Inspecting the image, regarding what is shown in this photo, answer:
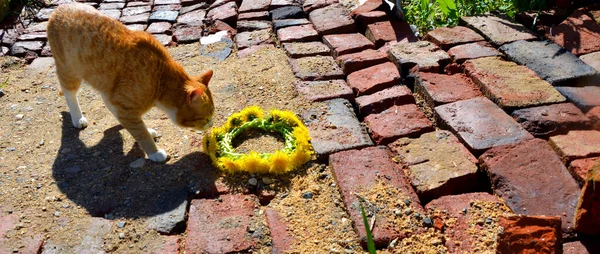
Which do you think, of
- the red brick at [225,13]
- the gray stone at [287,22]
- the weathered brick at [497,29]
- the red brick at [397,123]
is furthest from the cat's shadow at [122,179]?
the weathered brick at [497,29]

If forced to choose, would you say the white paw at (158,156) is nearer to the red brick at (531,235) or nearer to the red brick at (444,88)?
the red brick at (444,88)

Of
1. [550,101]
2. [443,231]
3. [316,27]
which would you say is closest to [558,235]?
[443,231]

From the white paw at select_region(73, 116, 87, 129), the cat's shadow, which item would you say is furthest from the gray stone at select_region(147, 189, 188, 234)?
the white paw at select_region(73, 116, 87, 129)

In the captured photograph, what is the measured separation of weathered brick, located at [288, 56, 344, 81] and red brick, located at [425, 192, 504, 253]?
1.62 m

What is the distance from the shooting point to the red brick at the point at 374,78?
13.0 ft

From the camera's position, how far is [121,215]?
3.07 meters

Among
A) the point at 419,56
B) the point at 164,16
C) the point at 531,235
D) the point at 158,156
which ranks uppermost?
the point at 531,235

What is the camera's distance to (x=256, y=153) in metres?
3.36

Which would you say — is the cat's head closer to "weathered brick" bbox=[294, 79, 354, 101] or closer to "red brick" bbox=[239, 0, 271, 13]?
"weathered brick" bbox=[294, 79, 354, 101]

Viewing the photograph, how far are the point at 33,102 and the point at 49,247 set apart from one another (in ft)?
6.14

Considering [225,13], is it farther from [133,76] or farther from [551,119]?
[551,119]

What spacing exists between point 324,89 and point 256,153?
0.92 m

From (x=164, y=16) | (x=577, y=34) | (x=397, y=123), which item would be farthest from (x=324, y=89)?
(x=164, y=16)

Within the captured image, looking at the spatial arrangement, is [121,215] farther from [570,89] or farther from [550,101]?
[570,89]
